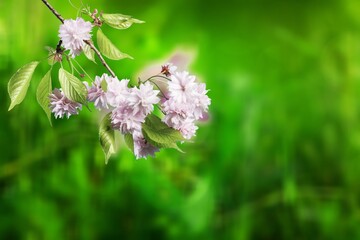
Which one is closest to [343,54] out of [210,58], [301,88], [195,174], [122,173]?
[301,88]

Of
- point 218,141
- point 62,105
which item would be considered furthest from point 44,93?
point 218,141

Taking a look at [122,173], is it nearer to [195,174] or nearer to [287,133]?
[195,174]

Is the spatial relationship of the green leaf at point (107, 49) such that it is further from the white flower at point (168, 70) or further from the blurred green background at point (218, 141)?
the blurred green background at point (218, 141)

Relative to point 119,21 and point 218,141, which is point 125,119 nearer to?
point 119,21

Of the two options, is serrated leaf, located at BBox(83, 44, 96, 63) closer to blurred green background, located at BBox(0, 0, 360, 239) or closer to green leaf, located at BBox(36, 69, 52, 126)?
green leaf, located at BBox(36, 69, 52, 126)

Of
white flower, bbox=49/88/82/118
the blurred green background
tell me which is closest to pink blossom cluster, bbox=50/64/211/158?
white flower, bbox=49/88/82/118
